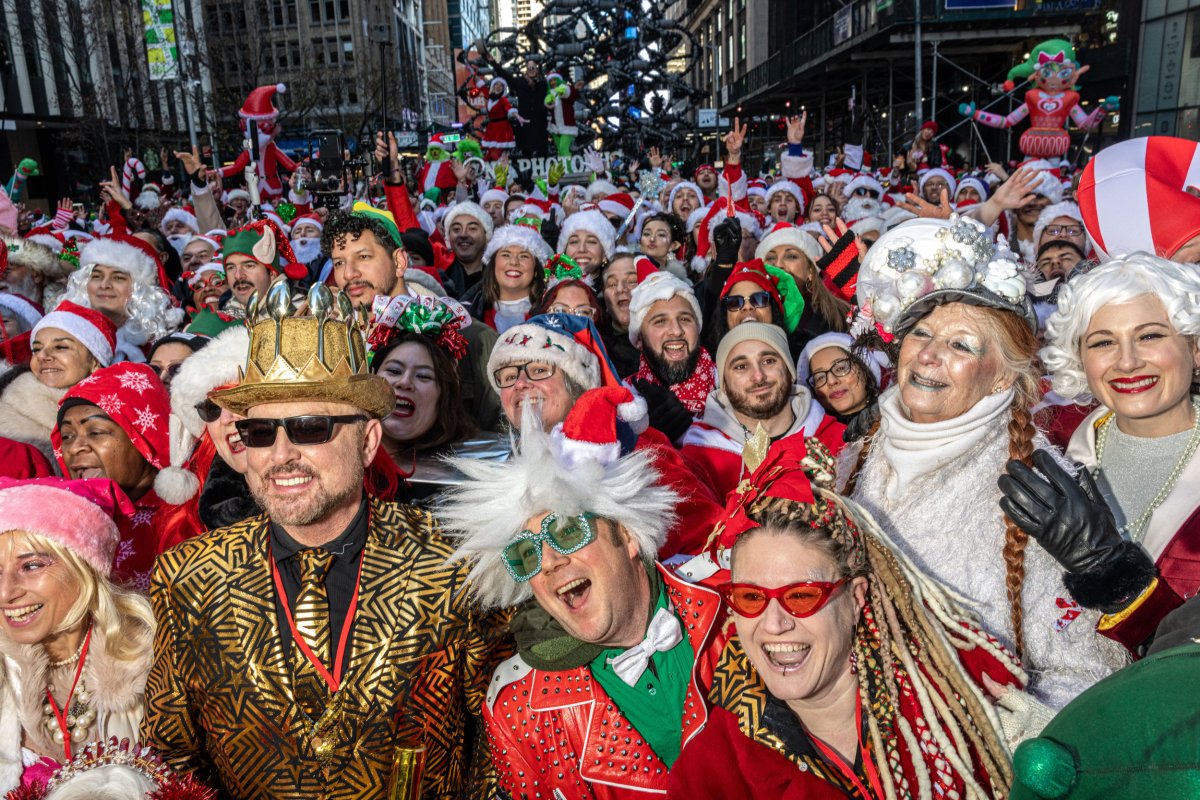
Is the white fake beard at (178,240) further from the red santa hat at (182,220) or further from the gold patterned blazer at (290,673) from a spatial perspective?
the gold patterned blazer at (290,673)

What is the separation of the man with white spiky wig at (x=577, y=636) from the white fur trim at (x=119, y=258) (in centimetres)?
476

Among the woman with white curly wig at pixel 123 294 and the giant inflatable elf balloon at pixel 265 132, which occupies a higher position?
the giant inflatable elf balloon at pixel 265 132

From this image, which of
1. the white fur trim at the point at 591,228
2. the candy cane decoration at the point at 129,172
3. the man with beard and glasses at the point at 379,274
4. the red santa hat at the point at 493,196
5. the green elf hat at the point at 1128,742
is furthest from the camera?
the candy cane decoration at the point at 129,172

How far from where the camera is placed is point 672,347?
4633 mm

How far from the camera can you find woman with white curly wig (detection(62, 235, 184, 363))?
19.1 ft

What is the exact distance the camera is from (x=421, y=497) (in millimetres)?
3285

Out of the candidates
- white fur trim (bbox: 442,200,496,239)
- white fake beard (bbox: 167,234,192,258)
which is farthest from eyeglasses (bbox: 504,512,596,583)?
white fake beard (bbox: 167,234,192,258)

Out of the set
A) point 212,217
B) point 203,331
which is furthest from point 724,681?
point 212,217

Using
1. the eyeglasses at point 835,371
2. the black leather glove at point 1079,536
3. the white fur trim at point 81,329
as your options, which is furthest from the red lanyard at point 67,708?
the eyeglasses at point 835,371

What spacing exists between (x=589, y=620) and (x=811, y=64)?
33.2 metres

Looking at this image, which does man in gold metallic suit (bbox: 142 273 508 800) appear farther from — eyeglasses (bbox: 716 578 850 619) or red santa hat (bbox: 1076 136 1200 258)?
red santa hat (bbox: 1076 136 1200 258)

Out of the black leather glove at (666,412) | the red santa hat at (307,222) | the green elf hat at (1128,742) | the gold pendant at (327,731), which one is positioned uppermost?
the red santa hat at (307,222)

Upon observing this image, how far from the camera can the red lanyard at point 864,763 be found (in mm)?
1994

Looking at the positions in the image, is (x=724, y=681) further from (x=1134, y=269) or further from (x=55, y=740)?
(x=55, y=740)
